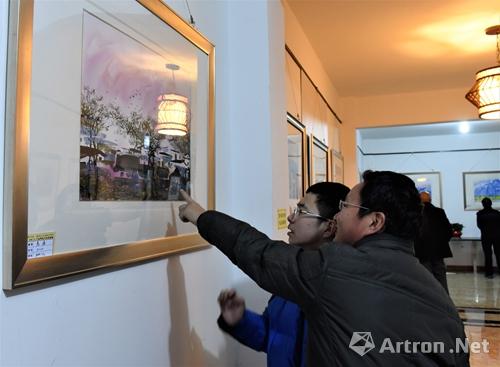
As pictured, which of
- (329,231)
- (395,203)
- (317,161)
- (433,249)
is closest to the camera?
(395,203)

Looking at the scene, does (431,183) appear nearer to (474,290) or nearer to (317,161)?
(474,290)

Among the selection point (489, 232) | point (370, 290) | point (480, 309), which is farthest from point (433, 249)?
point (489, 232)

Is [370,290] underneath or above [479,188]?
underneath

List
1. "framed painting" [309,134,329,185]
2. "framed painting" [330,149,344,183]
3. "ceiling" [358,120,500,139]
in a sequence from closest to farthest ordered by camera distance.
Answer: "framed painting" [309,134,329,185] < "framed painting" [330,149,344,183] < "ceiling" [358,120,500,139]

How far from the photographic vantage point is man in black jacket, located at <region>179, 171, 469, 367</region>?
0.88m

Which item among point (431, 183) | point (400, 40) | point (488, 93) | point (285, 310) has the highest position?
point (400, 40)

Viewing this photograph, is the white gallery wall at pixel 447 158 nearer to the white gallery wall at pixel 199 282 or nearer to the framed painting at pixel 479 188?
the framed painting at pixel 479 188

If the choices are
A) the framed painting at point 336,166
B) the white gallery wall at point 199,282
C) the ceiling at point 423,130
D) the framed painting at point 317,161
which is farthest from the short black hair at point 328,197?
the ceiling at point 423,130

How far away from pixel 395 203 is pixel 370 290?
24 centimetres

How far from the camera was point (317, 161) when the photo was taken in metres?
3.73

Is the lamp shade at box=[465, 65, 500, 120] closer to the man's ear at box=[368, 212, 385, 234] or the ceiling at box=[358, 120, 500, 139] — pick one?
the man's ear at box=[368, 212, 385, 234]

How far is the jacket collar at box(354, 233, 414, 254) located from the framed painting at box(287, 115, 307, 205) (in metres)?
1.58

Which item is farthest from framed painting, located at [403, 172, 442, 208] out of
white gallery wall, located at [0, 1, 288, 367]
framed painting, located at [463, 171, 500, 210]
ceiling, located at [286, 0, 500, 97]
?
white gallery wall, located at [0, 1, 288, 367]

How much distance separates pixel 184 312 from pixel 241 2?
1246 mm
